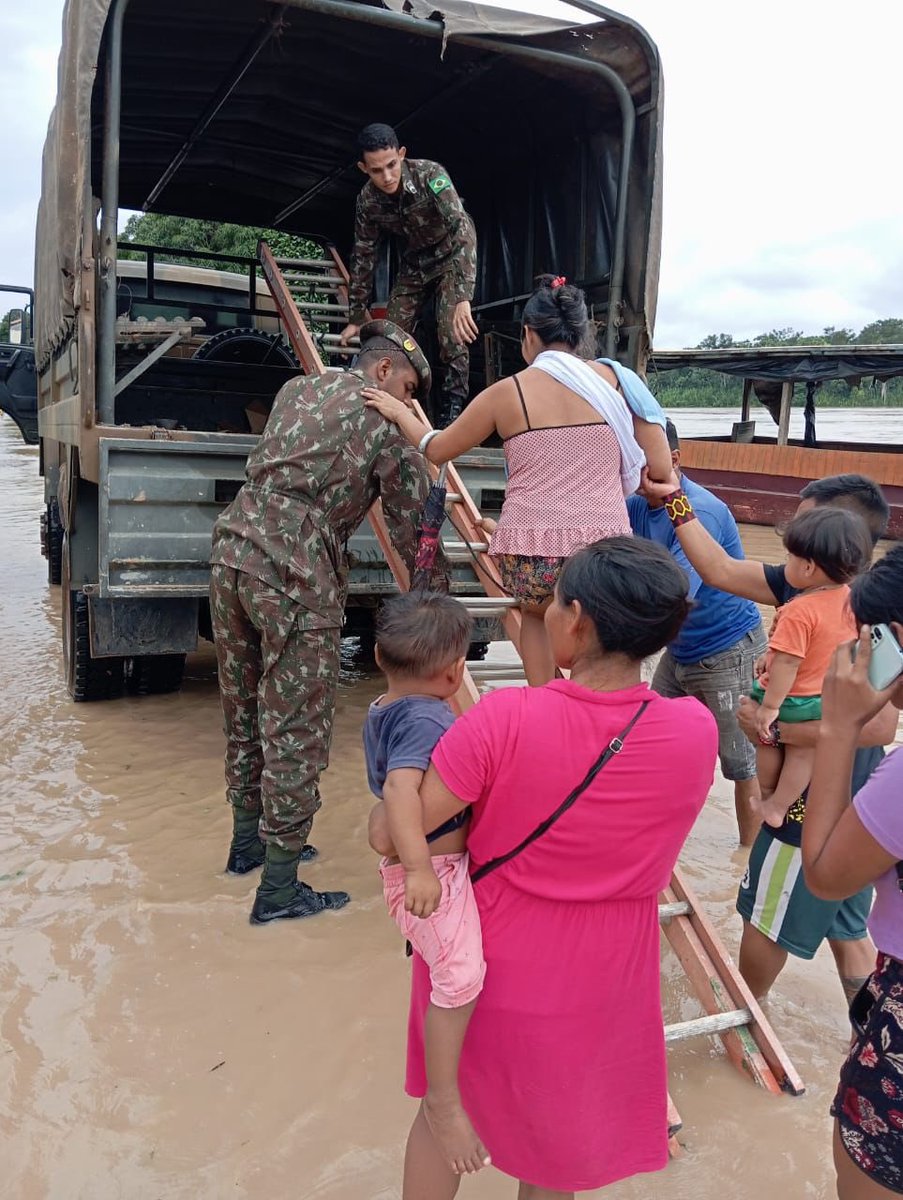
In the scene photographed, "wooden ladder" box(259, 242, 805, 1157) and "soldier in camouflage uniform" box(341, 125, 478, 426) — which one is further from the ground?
"soldier in camouflage uniform" box(341, 125, 478, 426)

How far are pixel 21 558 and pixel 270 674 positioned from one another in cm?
797

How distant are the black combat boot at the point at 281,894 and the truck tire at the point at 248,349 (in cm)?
441

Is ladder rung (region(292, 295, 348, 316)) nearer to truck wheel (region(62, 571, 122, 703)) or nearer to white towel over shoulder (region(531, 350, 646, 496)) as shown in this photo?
truck wheel (region(62, 571, 122, 703))

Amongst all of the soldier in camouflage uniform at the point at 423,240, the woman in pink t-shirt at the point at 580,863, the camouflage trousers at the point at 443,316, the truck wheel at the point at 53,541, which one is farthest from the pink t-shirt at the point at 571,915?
the truck wheel at the point at 53,541

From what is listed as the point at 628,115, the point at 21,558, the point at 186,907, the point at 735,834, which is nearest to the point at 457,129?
the point at 628,115

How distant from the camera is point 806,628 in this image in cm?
212

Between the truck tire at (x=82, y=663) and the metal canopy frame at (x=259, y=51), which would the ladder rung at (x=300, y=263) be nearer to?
the metal canopy frame at (x=259, y=51)

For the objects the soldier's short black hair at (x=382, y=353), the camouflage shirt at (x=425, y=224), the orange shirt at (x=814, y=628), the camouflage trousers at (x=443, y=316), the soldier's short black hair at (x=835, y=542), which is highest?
the camouflage shirt at (x=425, y=224)

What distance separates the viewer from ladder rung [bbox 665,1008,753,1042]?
2.11 metres

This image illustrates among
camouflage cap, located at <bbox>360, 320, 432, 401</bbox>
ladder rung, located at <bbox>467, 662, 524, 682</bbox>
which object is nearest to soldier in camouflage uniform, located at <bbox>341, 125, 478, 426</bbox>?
camouflage cap, located at <bbox>360, 320, 432, 401</bbox>

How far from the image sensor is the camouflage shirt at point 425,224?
405cm

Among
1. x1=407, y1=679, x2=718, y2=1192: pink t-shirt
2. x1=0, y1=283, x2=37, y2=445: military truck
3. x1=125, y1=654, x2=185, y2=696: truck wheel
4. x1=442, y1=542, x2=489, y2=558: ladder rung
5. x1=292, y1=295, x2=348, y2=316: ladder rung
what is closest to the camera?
x1=407, y1=679, x2=718, y2=1192: pink t-shirt

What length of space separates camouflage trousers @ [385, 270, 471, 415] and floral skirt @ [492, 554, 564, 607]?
6.06ft

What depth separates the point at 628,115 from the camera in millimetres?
4184
